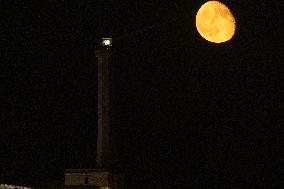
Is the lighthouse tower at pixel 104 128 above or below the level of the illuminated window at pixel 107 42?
below

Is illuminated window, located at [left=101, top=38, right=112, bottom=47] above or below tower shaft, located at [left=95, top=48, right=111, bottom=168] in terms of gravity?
above

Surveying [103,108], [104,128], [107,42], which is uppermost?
[107,42]

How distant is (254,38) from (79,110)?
6.69 m

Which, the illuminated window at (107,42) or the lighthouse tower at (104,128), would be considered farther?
the illuminated window at (107,42)

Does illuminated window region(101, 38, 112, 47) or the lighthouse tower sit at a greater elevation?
illuminated window region(101, 38, 112, 47)

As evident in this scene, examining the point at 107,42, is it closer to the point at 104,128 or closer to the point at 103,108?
the point at 103,108

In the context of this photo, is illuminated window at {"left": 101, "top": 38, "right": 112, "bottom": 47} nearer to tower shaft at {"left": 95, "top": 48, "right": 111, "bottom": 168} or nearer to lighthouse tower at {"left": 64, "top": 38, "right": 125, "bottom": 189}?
lighthouse tower at {"left": 64, "top": 38, "right": 125, "bottom": 189}

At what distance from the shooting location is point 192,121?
734 inches

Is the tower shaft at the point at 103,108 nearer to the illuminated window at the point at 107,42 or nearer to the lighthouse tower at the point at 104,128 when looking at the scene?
the lighthouse tower at the point at 104,128

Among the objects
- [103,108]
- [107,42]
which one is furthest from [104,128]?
[107,42]

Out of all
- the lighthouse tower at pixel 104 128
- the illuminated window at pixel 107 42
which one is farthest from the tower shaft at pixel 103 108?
the illuminated window at pixel 107 42

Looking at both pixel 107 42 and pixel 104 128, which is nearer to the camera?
pixel 107 42

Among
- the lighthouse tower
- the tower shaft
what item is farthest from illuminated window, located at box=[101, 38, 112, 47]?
the tower shaft

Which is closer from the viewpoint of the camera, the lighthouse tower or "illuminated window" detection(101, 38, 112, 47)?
the lighthouse tower
